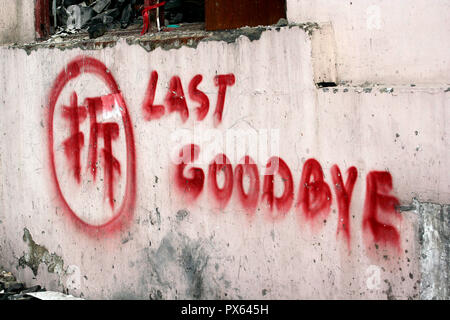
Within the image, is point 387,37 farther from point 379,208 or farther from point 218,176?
point 218,176

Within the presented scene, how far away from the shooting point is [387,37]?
3105mm

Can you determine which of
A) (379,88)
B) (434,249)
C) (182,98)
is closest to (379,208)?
(434,249)

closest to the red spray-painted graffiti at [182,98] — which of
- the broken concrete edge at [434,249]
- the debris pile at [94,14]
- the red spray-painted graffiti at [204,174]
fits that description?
the red spray-painted graffiti at [204,174]

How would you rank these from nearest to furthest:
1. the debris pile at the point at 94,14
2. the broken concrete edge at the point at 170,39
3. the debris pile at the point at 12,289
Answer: the broken concrete edge at the point at 170,39 < the debris pile at the point at 12,289 < the debris pile at the point at 94,14

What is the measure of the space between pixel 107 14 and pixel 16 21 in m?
0.79

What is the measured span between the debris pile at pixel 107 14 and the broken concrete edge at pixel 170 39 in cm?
23

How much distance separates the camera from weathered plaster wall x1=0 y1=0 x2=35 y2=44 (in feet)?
15.2

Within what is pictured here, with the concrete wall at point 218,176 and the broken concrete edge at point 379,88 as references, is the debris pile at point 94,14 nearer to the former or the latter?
the concrete wall at point 218,176

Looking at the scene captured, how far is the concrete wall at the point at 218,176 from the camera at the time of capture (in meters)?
3.02

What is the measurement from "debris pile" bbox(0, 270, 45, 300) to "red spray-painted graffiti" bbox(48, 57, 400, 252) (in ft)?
2.38

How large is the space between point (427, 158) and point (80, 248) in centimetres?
258

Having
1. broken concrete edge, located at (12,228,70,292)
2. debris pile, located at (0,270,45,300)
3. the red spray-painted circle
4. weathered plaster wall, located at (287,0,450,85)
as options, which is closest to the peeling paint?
broken concrete edge, located at (12,228,70,292)

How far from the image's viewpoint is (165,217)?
149 inches

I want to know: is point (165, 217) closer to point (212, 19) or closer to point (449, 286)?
point (212, 19)
